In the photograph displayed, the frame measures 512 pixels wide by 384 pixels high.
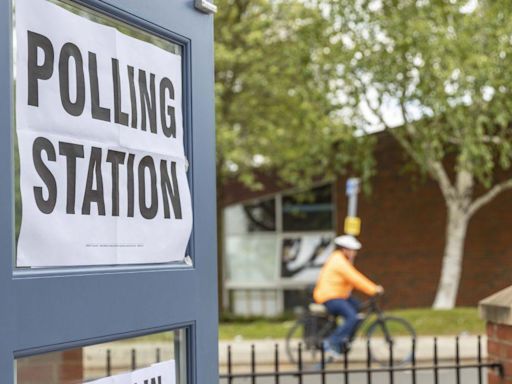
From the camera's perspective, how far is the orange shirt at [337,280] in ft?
42.0

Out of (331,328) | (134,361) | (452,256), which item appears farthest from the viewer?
(452,256)

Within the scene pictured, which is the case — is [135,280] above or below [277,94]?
below

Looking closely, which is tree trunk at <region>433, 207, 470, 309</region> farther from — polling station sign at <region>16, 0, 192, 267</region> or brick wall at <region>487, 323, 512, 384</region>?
polling station sign at <region>16, 0, 192, 267</region>

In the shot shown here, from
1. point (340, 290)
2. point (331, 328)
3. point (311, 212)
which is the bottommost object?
point (331, 328)

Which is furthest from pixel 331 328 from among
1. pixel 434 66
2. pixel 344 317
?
pixel 434 66

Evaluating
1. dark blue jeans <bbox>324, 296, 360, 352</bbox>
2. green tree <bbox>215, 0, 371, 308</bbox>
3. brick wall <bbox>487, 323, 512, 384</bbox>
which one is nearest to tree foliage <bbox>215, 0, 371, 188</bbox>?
green tree <bbox>215, 0, 371, 308</bbox>

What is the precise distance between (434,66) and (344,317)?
7512 millimetres

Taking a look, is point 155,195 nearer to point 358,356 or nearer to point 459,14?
point 358,356

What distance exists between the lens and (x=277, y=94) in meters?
22.8

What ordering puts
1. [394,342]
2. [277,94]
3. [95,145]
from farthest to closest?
[277,94] < [394,342] < [95,145]

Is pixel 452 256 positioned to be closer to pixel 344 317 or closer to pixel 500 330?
pixel 344 317

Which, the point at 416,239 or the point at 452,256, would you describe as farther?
the point at 416,239

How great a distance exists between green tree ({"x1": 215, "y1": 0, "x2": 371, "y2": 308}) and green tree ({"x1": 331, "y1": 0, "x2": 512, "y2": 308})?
0.63 meters

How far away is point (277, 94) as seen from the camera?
896 inches
